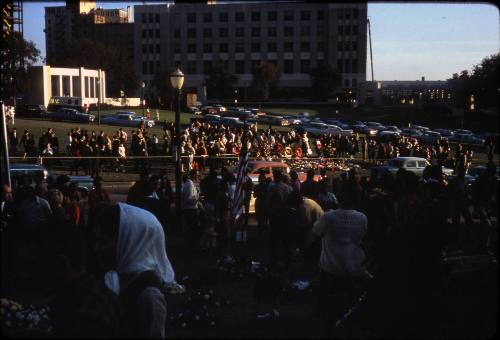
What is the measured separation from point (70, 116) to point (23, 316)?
155 feet

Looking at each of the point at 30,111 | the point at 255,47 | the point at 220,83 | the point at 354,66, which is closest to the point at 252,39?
the point at 255,47

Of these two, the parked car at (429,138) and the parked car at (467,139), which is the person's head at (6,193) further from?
the parked car at (429,138)

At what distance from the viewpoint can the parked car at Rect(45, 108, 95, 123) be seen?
167 feet

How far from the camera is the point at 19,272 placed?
7887 millimetres

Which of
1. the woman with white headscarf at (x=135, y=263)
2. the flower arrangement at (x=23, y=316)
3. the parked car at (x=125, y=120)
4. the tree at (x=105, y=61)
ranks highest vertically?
the tree at (x=105, y=61)

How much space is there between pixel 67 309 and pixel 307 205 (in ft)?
20.4

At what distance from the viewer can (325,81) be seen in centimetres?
9456

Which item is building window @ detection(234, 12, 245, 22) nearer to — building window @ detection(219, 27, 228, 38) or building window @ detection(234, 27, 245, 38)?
building window @ detection(234, 27, 245, 38)

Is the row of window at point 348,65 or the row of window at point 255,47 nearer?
the row of window at point 348,65

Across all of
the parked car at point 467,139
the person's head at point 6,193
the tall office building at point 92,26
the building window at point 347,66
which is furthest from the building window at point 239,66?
the person's head at point 6,193

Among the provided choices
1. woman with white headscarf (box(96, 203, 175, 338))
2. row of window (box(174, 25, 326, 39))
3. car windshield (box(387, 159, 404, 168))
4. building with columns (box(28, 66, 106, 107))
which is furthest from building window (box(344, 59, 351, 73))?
woman with white headscarf (box(96, 203, 175, 338))

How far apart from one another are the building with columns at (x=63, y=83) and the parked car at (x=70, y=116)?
9.19 metres

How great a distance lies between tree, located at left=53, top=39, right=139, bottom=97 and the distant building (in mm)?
39796

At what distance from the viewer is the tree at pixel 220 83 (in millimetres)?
92125
